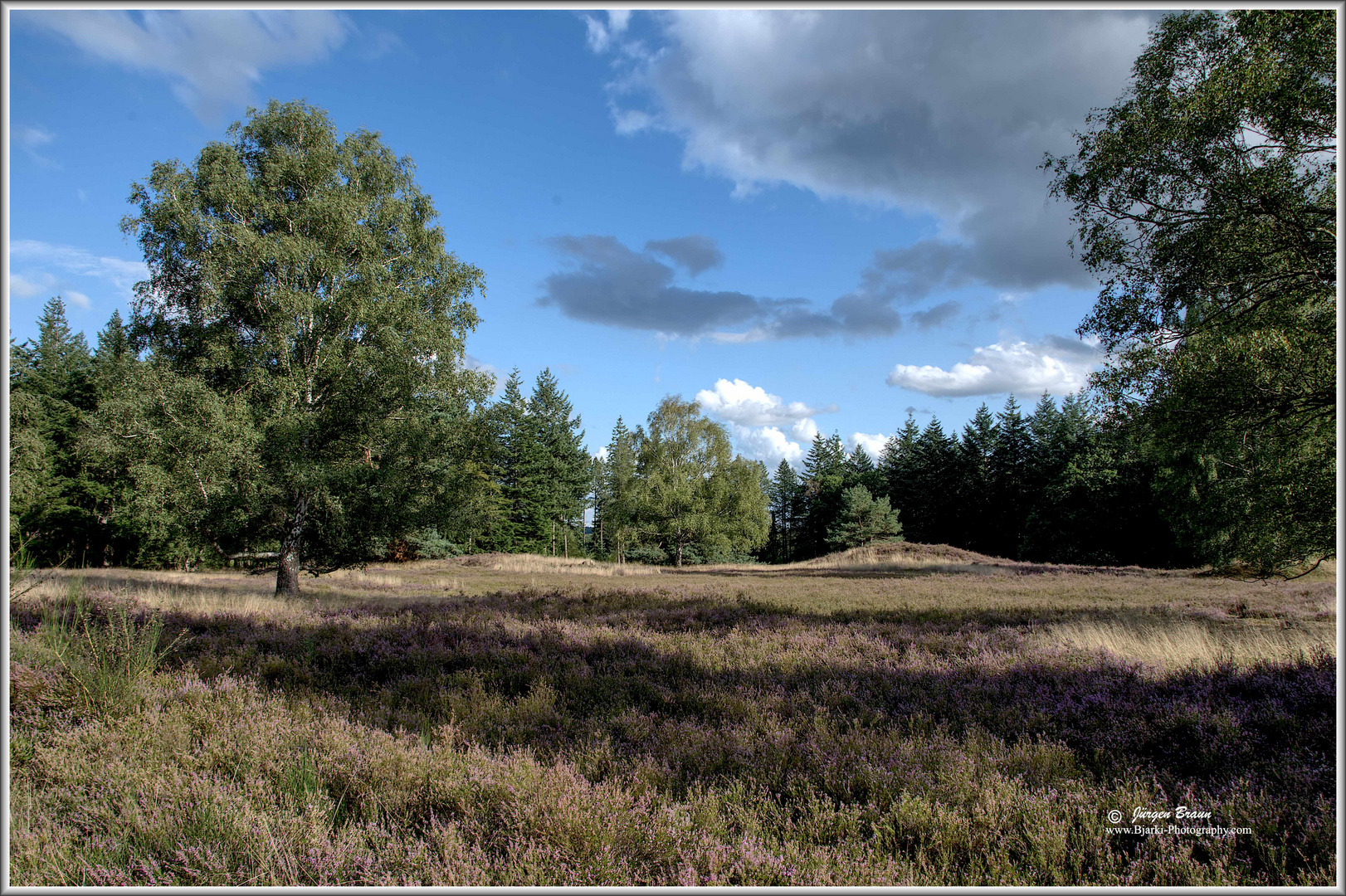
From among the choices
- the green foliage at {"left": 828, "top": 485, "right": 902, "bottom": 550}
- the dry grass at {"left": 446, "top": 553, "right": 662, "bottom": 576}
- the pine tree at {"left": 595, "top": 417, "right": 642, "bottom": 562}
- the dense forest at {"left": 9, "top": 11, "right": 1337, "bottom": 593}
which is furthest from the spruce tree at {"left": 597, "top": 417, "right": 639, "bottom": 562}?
the dense forest at {"left": 9, "top": 11, "right": 1337, "bottom": 593}

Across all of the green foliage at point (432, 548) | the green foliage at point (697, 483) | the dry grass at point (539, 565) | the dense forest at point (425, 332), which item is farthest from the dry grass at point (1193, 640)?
the green foliage at point (432, 548)

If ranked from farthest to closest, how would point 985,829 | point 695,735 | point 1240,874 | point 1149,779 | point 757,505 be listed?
point 757,505 < point 695,735 < point 1149,779 < point 985,829 < point 1240,874

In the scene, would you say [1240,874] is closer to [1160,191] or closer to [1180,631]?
[1180,631]

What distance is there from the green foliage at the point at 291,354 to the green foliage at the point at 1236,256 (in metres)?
15.9

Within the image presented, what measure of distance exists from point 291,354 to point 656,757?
15.9 meters

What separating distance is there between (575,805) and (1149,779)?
4.07 metres

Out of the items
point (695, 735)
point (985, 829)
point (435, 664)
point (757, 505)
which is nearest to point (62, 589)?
point (435, 664)

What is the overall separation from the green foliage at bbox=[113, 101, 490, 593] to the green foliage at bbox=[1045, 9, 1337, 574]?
15882 millimetres

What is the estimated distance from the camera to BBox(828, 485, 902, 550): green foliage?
57812 mm

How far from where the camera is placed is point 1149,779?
4.10 meters

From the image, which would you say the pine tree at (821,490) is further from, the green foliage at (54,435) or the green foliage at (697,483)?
the green foliage at (54,435)

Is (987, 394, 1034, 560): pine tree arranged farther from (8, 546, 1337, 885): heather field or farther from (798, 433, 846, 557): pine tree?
(8, 546, 1337, 885): heather field

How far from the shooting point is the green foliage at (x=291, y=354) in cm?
1358

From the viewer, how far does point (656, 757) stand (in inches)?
183
